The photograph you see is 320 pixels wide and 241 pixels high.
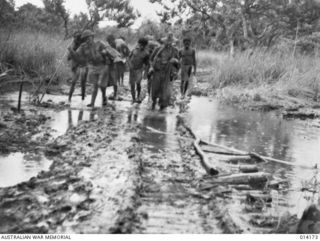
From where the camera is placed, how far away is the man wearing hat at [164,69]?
37.1ft

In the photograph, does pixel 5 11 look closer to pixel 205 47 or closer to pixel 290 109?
pixel 290 109

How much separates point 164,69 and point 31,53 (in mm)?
6202

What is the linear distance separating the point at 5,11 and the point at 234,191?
48.5 feet

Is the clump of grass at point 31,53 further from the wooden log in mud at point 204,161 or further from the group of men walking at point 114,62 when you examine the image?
the wooden log in mud at point 204,161

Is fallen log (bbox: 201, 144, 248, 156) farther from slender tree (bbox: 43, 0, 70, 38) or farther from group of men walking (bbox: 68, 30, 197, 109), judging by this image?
slender tree (bbox: 43, 0, 70, 38)

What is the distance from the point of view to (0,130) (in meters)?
7.93

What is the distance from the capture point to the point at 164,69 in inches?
453

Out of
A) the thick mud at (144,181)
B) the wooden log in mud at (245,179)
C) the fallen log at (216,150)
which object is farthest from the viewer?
the fallen log at (216,150)

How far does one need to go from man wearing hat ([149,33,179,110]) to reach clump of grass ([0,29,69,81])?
4792mm

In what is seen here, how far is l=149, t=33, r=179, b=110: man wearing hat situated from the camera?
1132 centimetres

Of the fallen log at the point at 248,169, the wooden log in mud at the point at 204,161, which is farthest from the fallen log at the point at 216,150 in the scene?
the fallen log at the point at 248,169

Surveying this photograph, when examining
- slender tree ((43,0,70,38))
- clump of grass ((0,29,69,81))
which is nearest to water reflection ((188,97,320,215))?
clump of grass ((0,29,69,81))

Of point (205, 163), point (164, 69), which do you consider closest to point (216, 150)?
point (205, 163)

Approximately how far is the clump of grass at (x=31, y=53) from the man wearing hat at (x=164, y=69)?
4.79 m
